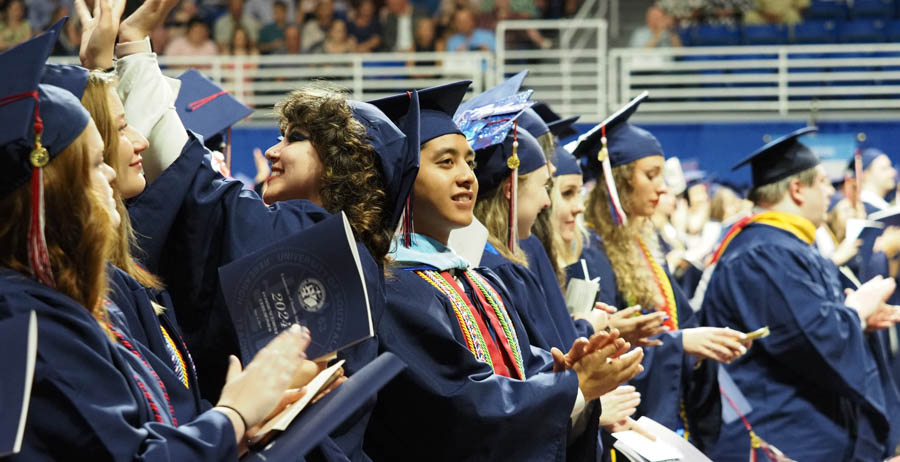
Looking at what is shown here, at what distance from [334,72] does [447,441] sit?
1125 cm

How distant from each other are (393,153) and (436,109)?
1.74ft

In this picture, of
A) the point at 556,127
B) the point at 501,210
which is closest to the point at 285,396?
the point at 501,210

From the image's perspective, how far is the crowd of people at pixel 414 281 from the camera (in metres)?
1.78

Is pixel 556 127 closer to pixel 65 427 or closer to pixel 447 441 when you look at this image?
pixel 447 441

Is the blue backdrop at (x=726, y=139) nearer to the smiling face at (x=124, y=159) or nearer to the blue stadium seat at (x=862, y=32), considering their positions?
the blue stadium seat at (x=862, y=32)

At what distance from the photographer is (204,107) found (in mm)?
3891

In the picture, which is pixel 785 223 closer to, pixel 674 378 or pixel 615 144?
pixel 615 144

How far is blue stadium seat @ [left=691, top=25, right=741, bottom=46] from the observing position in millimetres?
14250

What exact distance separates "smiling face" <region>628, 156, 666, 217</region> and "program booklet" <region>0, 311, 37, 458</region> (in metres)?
3.97

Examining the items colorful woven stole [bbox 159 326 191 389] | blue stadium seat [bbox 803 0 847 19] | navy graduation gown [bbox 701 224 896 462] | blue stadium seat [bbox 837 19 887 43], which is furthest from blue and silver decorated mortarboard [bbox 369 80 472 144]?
blue stadium seat [bbox 803 0 847 19]

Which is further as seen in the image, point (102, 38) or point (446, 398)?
point (446, 398)

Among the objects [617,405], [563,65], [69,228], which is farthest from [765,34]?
[69,228]

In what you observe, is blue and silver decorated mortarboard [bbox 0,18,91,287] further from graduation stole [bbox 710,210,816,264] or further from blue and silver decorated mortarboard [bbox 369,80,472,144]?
graduation stole [bbox 710,210,816,264]


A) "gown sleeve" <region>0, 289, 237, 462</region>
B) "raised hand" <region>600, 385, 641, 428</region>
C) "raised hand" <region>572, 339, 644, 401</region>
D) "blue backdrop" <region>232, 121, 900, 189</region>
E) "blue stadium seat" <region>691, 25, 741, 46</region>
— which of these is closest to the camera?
"gown sleeve" <region>0, 289, 237, 462</region>
